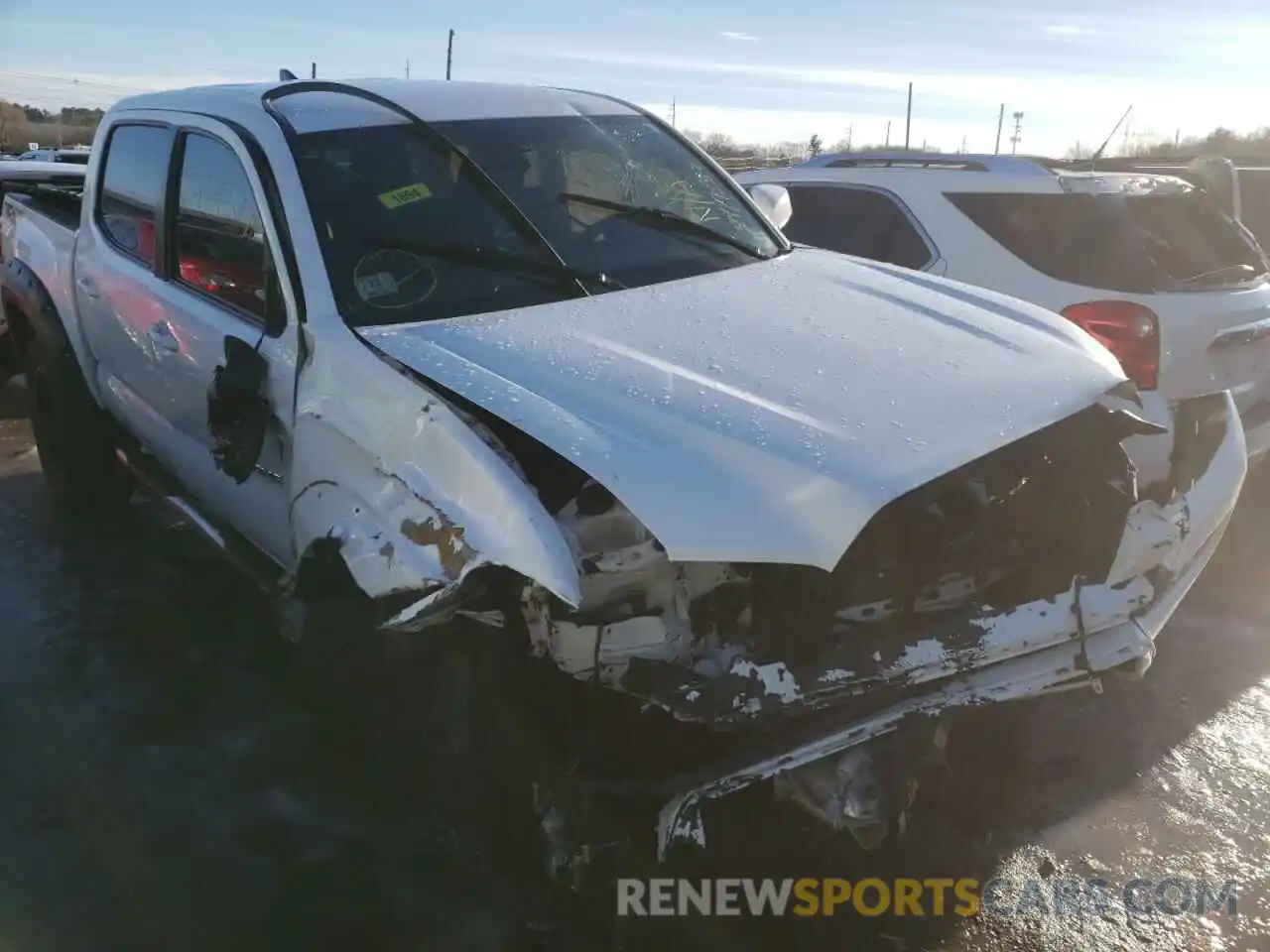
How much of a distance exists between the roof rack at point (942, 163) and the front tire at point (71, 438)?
3832 mm

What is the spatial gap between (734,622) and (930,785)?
116cm

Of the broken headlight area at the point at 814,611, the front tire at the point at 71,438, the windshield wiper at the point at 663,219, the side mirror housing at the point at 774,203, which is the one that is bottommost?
the front tire at the point at 71,438

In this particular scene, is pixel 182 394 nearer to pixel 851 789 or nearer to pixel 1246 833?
pixel 851 789

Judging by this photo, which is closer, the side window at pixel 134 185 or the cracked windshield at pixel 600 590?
the cracked windshield at pixel 600 590

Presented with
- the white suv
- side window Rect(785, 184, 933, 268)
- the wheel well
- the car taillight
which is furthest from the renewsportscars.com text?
the wheel well

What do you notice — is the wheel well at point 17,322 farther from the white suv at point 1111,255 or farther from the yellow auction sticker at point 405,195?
the white suv at point 1111,255

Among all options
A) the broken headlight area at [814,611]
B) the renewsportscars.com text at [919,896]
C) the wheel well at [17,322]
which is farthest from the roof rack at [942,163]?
the wheel well at [17,322]

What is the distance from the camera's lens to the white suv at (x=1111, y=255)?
4723 millimetres

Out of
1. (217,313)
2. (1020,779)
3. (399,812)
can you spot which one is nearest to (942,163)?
(1020,779)

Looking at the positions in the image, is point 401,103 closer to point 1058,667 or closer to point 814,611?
point 814,611

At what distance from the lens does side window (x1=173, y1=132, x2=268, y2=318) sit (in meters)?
3.43

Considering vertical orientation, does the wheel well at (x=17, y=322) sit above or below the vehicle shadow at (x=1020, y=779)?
above

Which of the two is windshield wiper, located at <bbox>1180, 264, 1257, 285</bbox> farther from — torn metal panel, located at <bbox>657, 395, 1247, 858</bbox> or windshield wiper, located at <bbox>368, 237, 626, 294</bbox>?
windshield wiper, located at <bbox>368, 237, 626, 294</bbox>

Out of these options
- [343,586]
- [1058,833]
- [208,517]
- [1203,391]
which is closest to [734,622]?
[343,586]
